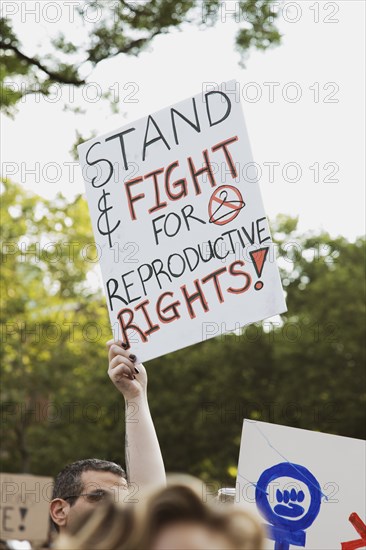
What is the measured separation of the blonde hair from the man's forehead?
1.77 m

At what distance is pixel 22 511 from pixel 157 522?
29.1ft

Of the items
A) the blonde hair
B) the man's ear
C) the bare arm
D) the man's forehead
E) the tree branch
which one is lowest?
the blonde hair

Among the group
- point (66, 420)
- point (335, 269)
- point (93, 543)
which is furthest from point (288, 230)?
point (93, 543)

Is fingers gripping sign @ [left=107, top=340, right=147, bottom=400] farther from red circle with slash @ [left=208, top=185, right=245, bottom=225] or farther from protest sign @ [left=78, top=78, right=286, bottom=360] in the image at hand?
red circle with slash @ [left=208, top=185, right=245, bottom=225]

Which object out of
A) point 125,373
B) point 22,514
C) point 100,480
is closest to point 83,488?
point 100,480

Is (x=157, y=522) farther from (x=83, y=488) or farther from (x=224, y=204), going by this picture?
(x=224, y=204)

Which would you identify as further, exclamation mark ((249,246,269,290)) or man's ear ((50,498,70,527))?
exclamation mark ((249,246,269,290))

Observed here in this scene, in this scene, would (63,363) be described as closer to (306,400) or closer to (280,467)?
(306,400)

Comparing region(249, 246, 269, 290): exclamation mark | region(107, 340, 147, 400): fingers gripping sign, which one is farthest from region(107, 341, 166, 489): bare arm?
region(249, 246, 269, 290): exclamation mark

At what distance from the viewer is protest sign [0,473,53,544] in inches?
349

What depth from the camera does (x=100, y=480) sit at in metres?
2.54

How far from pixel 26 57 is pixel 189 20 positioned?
2.03 meters

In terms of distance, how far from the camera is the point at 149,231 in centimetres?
342

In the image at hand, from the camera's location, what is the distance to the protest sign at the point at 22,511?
8.87 meters
